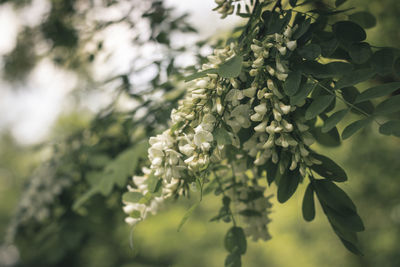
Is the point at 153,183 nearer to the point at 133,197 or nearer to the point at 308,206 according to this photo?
the point at 133,197

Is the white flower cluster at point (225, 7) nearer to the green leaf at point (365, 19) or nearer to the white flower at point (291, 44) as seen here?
the white flower at point (291, 44)

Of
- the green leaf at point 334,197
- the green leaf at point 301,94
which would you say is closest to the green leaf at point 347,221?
the green leaf at point 334,197

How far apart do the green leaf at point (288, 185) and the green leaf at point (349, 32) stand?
45cm

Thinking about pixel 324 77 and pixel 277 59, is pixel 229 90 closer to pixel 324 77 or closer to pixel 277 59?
pixel 277 59

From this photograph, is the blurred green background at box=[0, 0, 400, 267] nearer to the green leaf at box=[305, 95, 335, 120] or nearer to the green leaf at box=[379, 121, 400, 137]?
the green leaf at box=[305, 95, 335, 120]

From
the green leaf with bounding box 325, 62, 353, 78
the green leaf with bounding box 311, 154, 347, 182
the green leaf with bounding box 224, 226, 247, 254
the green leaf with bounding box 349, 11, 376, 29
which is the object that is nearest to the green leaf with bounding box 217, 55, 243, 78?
the green leaf with bounding box 325, 62, 353, 78

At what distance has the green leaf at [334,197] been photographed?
0.99m

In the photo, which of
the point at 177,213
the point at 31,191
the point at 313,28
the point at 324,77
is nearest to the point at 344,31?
the point at 313,28

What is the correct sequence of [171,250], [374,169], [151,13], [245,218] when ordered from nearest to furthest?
[245,218], [151,13], [374,169], [171,250]

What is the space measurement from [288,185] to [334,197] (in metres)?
0.14

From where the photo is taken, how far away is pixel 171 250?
21.5 ft

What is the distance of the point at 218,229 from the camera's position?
7137 mm

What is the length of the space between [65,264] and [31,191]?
16.6ft

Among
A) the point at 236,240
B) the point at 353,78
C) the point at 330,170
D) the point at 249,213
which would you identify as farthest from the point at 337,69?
the point at 236,240
